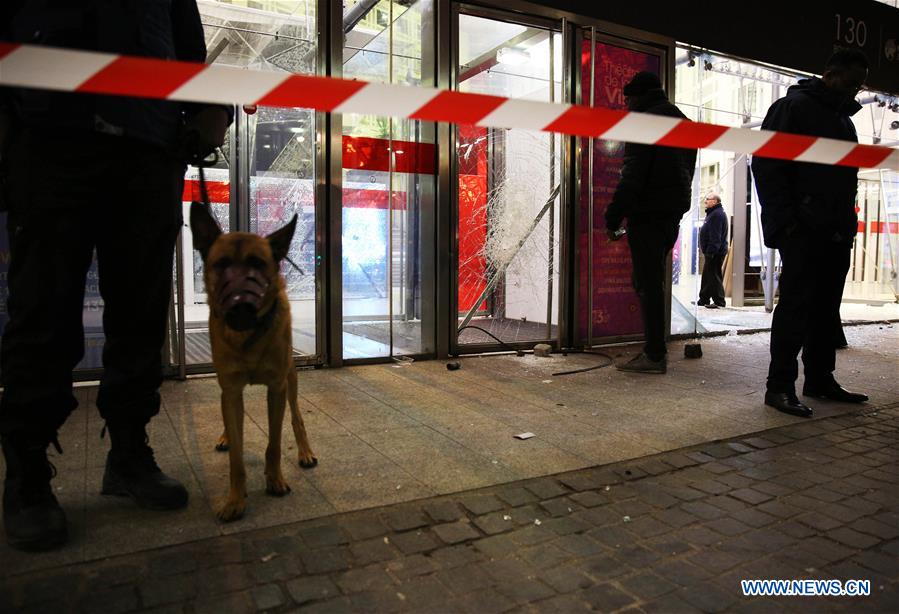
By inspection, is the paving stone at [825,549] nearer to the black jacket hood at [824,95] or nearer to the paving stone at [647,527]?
the paving stone at [647,527]

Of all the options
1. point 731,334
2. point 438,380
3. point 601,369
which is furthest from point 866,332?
point 438,380

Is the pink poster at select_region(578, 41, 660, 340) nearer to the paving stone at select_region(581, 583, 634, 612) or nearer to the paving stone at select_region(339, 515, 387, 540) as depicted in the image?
the paving stone at select_region(339, 515, 387, 540)

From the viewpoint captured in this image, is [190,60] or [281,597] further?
[190,60]

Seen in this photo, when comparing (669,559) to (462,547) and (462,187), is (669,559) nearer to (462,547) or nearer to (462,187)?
(462,547)

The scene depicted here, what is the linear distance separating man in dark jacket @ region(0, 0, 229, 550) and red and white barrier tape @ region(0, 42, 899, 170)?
0.25 metres

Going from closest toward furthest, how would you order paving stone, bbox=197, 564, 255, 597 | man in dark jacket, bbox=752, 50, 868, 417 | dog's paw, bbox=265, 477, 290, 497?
paving stone, bbox=197, 564, 255, 597 → dog's paw, bbox=265, 477, 290, 497 → man in dark jacket, bbox=752, 50, 868, 417

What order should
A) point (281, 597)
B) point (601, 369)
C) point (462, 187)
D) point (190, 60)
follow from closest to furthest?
point (281, 597) → point (190, 60) → point (601, 369) → point (462, 187)

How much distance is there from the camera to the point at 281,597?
1687mm

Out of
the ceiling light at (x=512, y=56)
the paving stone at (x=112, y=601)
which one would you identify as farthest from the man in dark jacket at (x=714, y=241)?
the paving stone at (x=112, y=601)

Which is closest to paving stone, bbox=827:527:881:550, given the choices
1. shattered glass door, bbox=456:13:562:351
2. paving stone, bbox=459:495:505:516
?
paving stone, bbox=459:495:505:516

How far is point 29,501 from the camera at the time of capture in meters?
1.99

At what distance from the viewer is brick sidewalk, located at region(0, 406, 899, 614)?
169cm

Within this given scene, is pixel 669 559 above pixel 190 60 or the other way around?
the other way around

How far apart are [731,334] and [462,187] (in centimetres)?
385
